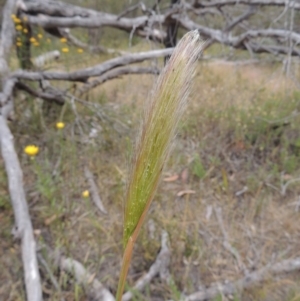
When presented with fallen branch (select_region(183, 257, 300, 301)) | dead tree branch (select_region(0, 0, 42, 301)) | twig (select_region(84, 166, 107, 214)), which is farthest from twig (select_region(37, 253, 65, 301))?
fallen branch (select_region(183, 257, 300, 301))

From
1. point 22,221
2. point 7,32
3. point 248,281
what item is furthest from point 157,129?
point 7,32

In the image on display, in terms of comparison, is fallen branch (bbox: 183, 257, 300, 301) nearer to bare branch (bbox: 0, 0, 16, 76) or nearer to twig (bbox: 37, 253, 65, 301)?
twig (bbox: 37, 253, 65, 301)

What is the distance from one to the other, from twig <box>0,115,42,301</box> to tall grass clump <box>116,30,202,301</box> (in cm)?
79

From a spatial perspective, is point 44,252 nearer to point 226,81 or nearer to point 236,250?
point 236,250

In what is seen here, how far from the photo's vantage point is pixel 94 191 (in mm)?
1937

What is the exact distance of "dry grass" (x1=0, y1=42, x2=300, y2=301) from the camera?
154 cm

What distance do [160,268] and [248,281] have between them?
423 mm

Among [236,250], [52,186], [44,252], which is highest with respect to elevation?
[52,186]

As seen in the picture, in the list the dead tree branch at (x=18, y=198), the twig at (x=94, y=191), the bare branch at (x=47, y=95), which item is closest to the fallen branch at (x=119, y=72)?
the bare branch at (x=47, y=95)

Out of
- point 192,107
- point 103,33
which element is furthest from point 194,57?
point 103,33

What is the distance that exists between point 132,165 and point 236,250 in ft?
4.41

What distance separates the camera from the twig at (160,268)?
1448mm

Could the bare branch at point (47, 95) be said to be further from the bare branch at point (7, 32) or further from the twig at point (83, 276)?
the twig at point (83, 276)

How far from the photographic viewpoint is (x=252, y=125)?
2457 millimetres
